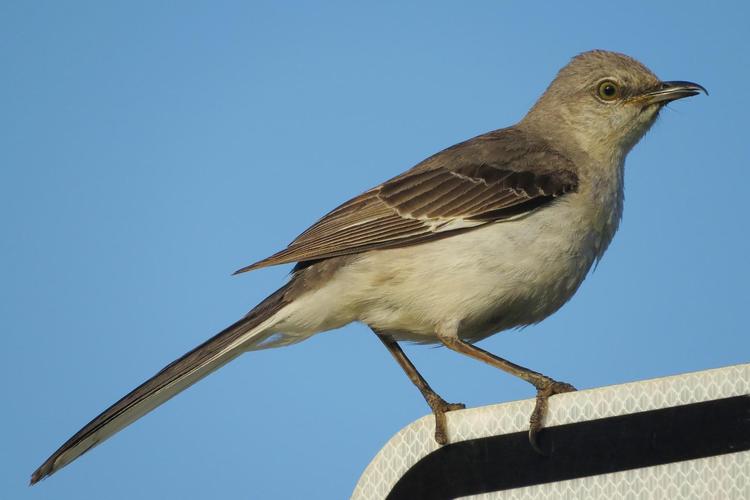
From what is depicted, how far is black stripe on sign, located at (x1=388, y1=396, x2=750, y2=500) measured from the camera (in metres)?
2.37

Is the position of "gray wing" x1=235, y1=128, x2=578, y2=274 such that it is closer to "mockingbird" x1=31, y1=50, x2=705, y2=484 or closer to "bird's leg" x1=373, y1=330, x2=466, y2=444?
"mockingbird" x1=31, y1=50, x2=705, y2=484

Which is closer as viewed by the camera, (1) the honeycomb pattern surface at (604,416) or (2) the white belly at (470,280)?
(1) the honeycomb pattern surface at (604,416)

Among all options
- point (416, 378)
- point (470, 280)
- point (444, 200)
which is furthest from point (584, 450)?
point (444, 200)

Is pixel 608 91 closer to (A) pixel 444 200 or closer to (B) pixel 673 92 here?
(B) pixel 673 92

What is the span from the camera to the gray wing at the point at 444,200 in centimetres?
539

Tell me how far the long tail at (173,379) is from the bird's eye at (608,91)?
2642mm

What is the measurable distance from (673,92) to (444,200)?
5.98 feet

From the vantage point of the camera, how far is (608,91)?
248 inches

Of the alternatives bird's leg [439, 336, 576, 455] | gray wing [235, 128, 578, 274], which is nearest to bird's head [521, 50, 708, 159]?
gray wing [235, 128, 578, 274]

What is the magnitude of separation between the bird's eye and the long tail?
2642 mm

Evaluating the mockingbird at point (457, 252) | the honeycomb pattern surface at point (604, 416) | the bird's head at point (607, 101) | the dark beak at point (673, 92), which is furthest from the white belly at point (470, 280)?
the honeycomb pattern surface at point (604, 416)

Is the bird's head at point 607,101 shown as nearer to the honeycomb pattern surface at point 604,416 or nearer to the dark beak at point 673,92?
the dark beak at point 673,92

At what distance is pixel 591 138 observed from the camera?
6.09 meters

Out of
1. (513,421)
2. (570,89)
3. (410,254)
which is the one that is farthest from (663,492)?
(570,89)
